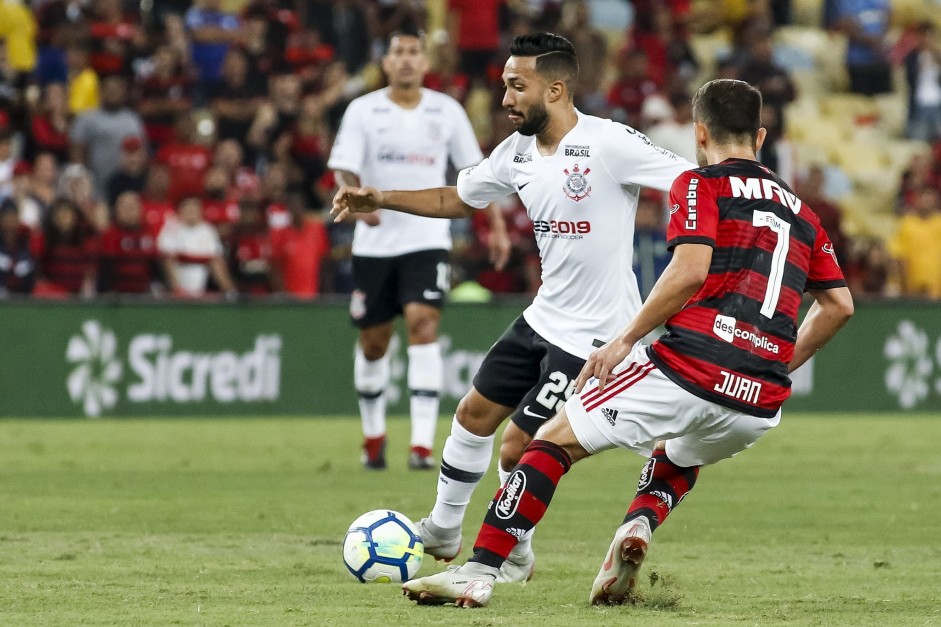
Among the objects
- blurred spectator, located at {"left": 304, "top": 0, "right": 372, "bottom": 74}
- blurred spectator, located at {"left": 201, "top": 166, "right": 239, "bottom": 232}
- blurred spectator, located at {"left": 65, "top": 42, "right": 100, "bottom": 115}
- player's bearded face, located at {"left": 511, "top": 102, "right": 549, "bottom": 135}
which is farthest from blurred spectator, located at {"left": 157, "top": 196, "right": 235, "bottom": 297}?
player's bearded face, located at {"left": 511, "top": 102, "right": 549, "bottom": 135}

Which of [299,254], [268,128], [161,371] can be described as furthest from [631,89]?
[161,371]

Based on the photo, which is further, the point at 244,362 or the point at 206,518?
the point at 244,362

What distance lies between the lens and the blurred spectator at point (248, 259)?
1669 cm

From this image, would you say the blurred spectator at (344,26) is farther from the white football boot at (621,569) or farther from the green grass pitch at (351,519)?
the white football boot at (621,569)

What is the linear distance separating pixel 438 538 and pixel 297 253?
10157 mm

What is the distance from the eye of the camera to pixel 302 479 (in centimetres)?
1058

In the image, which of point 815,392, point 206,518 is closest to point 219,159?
point 815,392

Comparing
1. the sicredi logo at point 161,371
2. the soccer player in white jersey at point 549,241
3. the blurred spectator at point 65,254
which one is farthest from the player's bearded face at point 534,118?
the blurred spectator at point 65,254

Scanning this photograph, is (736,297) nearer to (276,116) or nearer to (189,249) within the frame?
(189,249)

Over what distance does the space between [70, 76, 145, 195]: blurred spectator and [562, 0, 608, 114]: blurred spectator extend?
5.56 m

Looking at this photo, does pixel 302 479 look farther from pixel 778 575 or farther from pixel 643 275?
pixel 643 275

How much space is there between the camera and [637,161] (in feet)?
21.5

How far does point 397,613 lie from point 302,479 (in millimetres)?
5074

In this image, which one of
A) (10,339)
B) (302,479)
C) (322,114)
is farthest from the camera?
(322,114)
